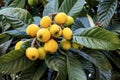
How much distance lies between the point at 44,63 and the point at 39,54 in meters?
0.08

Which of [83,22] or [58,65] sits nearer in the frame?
[58,65]

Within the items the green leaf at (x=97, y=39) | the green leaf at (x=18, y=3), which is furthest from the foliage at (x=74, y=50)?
the green leaf at (x=18, y=3)

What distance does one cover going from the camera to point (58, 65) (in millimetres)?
842

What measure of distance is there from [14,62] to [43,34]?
5.3 inches

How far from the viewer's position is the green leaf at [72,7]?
38.9 inches

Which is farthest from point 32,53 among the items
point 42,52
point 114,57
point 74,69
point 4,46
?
point 114,57

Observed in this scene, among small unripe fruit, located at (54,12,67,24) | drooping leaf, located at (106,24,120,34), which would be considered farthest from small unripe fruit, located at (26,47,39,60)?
drooping leaf, located at (106,24,120,34)

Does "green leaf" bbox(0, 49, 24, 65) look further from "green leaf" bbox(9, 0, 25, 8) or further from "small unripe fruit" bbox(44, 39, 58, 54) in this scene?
"green leaf" bbox(9, 0, 25, 8)

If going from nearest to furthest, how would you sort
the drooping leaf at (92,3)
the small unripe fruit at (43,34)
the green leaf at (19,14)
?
the small unripe fruit at (43,34) < the green leaf at (19,14) < the drooping leaf at (92,3)

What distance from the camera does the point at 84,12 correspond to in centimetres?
112

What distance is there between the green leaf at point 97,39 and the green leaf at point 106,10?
0.19 m

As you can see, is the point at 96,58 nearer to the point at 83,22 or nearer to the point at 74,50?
→ the point at 74,50

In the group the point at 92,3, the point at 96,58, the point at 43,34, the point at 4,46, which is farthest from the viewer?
the point at 92,3

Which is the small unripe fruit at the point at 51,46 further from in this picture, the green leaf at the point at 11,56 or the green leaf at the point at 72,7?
the green leaf at the point at 72,7
